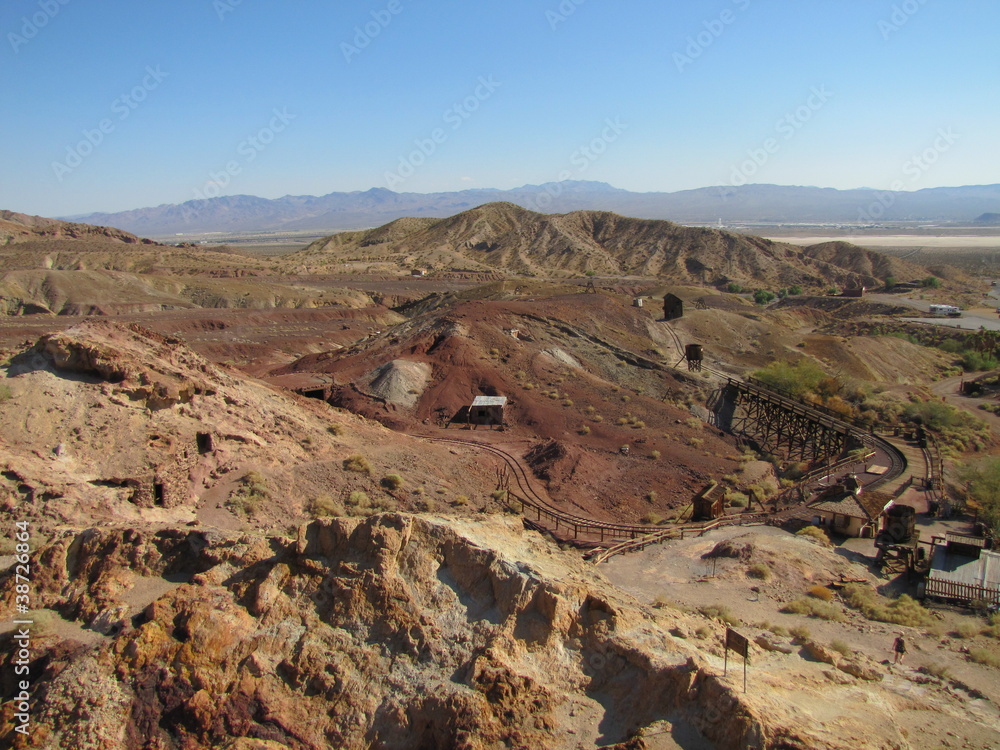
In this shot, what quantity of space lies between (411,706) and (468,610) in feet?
5.82

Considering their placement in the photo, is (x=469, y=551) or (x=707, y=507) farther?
(x=707, y=507)

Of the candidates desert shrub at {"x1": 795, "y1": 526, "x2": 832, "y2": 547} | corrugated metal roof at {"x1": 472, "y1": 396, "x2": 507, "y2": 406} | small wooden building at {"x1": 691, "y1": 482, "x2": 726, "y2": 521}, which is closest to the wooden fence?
desert shrub at {"x1": 795, "y1": 526, "x2": 832, "y2": 547}

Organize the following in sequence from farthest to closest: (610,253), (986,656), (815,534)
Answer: (610,253) < (815,534) < (986,656)

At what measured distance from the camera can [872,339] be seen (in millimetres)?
62188

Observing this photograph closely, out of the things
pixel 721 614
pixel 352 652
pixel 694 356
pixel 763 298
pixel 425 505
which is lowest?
pixel 721 614

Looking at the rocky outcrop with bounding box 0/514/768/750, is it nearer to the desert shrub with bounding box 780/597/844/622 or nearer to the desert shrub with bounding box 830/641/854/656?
the desert shrub with bounding box 830/641/854/656

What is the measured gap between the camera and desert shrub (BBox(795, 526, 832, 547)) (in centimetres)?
2216

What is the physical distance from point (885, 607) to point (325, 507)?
1645 centimetres

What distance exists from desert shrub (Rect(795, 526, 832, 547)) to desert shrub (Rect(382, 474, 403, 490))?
1438cm

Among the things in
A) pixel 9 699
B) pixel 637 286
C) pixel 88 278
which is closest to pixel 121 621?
pixel 9 699

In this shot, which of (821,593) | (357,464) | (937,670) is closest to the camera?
(937,670)

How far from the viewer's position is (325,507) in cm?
2061

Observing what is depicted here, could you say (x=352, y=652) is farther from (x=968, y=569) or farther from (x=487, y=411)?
(x=487, y=411)

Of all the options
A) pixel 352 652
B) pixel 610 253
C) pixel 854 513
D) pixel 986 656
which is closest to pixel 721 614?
pixel 986 656
